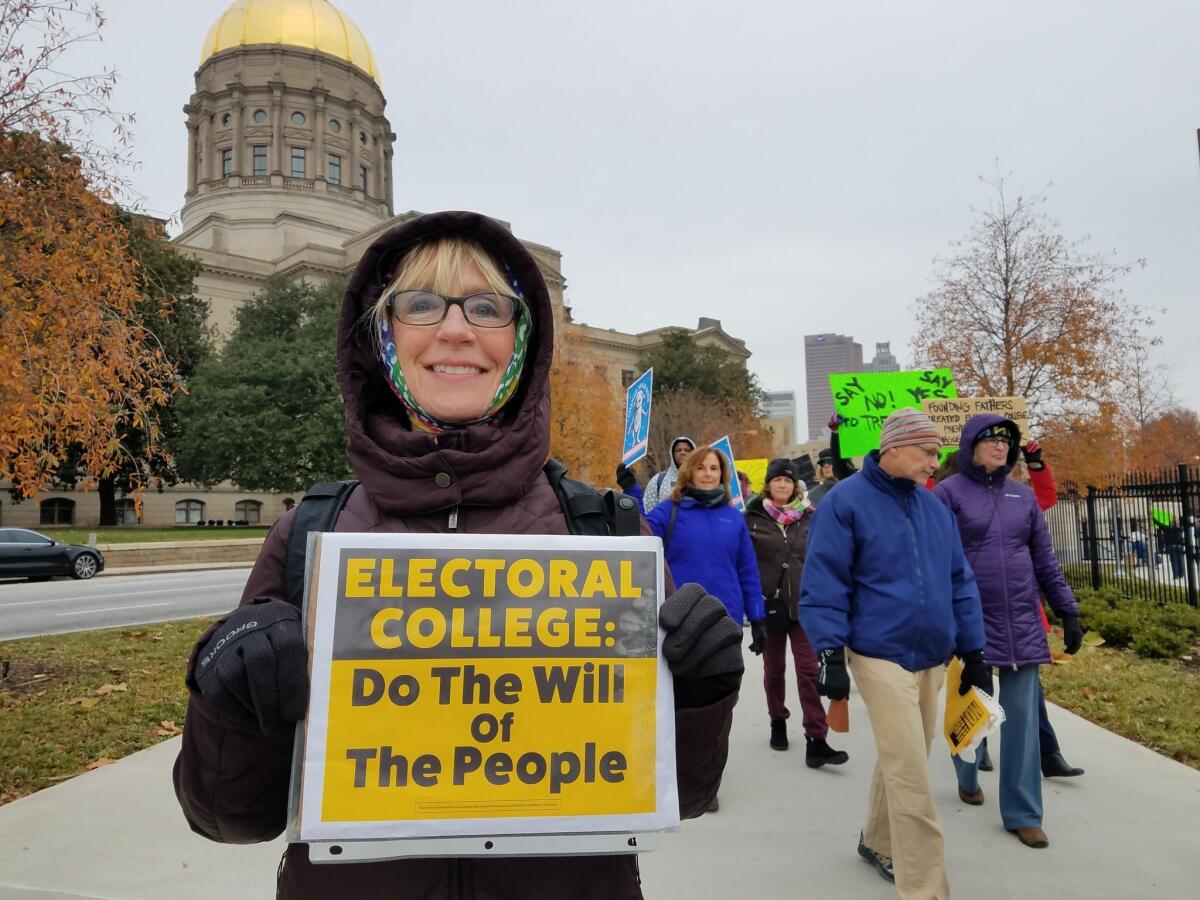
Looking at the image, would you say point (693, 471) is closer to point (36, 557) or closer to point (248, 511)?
point (36, 557)

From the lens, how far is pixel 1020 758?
14.1 ft

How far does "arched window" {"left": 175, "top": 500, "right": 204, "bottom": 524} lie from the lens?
50188mm

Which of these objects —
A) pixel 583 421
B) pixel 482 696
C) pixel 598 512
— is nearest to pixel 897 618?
pixel 598 512

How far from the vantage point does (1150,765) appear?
17.9 feet

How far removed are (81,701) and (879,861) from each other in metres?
6.66

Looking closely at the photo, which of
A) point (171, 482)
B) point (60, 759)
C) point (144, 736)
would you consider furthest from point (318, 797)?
point (171, 482)

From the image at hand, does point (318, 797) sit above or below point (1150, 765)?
above

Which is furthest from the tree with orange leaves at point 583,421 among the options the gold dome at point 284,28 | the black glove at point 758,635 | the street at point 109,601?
the gold dome at point 284,28

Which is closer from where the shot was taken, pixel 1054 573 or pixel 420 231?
pixel 420 231

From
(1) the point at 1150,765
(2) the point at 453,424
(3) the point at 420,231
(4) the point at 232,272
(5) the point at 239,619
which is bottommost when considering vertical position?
(1) the point at 1150,765

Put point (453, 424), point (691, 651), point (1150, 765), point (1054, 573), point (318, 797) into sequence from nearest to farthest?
point (318, 797) → point (691, 651) → point (453, 424) → point (1054, 573) → point (1150, 765)

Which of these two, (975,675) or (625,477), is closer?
→ (975,675)

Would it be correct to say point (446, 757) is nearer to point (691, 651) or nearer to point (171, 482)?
point (691, 651)

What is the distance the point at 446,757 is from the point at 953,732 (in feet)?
10.3
